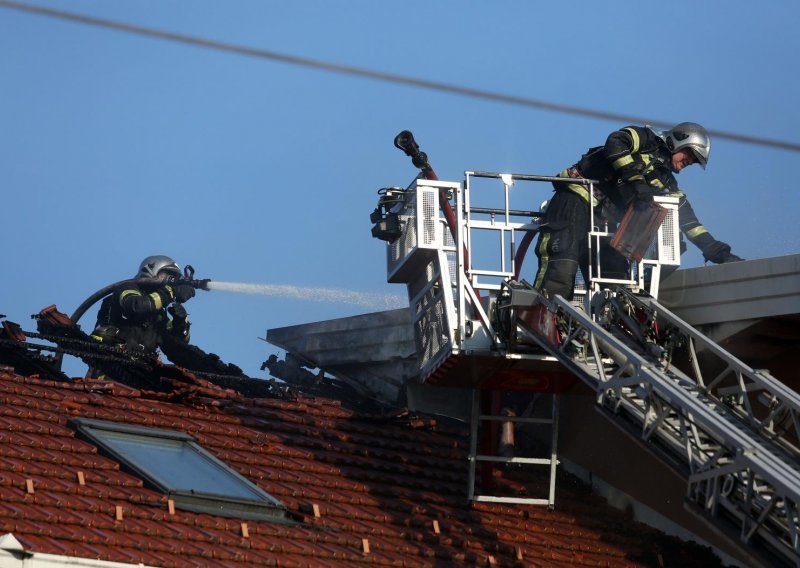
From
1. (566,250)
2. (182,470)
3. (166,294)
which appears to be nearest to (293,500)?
(182,470)

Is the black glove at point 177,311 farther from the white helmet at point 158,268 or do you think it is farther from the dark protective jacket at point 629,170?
the dark protective jacket at point 629,170

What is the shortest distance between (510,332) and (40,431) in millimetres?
3804

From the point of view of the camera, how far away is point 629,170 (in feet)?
44.7

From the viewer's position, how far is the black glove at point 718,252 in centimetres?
1434

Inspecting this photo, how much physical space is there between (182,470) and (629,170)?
191 inches

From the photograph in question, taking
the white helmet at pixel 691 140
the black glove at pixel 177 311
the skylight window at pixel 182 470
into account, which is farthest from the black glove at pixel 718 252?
the black glove at pixel 177 311

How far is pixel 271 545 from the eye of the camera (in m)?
10.5

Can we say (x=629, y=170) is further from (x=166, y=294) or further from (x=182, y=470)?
(x=166, y=294)

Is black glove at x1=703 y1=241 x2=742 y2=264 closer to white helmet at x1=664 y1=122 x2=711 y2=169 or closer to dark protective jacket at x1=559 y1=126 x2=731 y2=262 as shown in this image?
dark protective jacket at x1=559 y1=126 x2=731 y2=262

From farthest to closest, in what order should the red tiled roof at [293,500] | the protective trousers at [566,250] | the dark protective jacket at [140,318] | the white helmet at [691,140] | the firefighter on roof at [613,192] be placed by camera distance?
the dark protective jacket at [140,318]
the white helmet at [691,140]
the firefighter on roof at [613,192]
the protective trousers at [566,250]
the red tiled roof at [293,500]

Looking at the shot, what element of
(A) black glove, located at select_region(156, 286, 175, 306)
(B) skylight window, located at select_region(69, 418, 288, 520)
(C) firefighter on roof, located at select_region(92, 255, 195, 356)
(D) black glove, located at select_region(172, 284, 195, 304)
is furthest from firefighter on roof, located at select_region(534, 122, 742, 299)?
(D) black glove, located at select_region(172, 284, 195, 304)

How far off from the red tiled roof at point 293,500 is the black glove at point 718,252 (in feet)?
8.24

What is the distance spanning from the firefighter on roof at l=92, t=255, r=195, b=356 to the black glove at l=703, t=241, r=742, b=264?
280 inches

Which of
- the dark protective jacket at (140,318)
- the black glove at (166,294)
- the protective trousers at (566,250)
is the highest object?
the black glove at (166,294)
